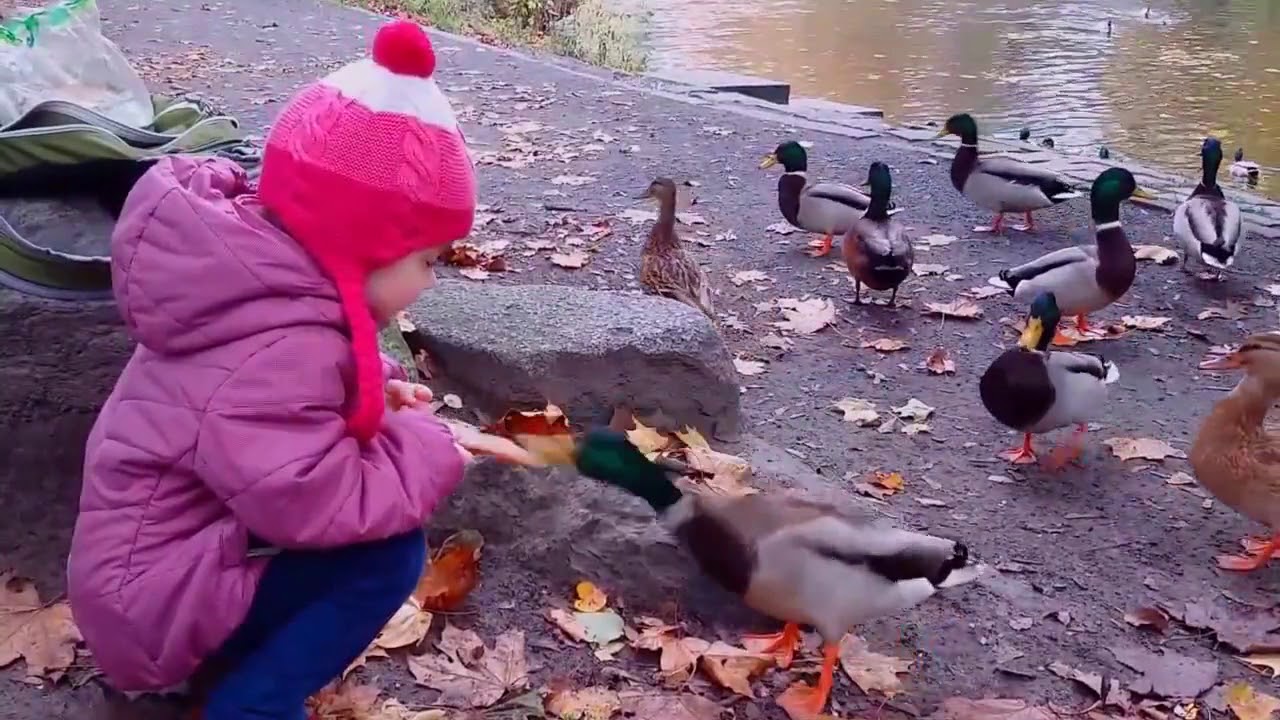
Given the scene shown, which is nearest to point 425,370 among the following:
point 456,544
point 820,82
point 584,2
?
point 456,544

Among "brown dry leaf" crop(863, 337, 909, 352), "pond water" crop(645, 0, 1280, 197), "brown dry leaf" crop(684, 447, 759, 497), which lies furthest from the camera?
"pond water" crop(645, 0, 1280, 197)

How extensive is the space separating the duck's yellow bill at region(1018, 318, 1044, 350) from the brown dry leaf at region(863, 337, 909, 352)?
33.2 inches

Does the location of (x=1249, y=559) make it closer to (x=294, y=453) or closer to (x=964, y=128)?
(x=294, y=453)

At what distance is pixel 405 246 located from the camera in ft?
6.24

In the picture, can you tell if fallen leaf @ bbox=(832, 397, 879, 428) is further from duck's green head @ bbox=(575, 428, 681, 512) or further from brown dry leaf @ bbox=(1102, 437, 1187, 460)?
duck's green head @ bbox=(575, 428, 681, 512)

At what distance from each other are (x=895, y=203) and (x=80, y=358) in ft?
18.4

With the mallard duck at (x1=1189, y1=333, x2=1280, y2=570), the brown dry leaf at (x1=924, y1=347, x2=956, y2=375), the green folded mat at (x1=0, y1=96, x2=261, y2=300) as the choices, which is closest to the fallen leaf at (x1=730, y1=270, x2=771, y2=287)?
the brown dry leaf at (x1=924, y1=347, x2=956, y2=375)

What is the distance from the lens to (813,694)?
2898mm

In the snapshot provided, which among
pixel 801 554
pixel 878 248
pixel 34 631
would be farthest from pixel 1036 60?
pixel 34 631

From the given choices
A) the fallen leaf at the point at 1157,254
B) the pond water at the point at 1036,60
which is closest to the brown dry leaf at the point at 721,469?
the fallen leaf at the point at 1157,254

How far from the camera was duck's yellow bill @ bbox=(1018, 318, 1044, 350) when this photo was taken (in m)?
4.62

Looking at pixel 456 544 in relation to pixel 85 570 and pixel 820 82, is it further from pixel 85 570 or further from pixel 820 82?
pixel 820 82

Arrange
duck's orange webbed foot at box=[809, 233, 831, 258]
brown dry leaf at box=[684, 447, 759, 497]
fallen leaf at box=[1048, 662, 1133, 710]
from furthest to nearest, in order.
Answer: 1. duck's orange webbed foot at box=[809, 233, 831, 258]
2. brown dry leaf at box=[684, 447, 759, 497]
3. fallen leaf at box=[1048, 662, 1133, 710]

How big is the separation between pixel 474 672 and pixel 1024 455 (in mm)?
2532
